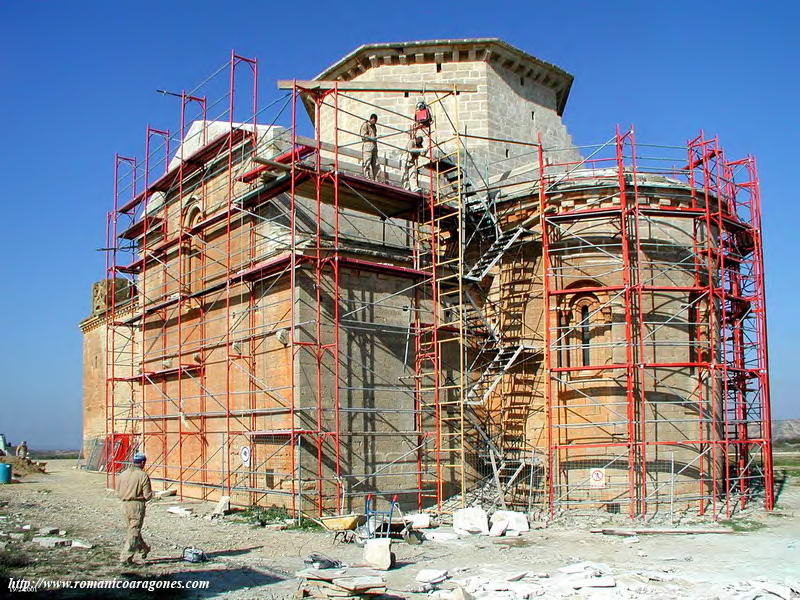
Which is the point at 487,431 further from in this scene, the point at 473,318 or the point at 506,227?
the point at 506,227

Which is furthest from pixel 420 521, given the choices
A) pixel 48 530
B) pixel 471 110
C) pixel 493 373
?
pixel 471 110

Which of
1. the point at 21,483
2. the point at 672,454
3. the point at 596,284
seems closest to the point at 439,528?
the point at 672,454

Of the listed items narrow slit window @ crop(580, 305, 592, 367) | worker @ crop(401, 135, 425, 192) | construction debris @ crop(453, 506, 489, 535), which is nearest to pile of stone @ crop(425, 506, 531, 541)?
construction debris @ crop(453, 506, 489, 535)

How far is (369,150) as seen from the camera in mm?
17547

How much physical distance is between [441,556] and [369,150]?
942 cm

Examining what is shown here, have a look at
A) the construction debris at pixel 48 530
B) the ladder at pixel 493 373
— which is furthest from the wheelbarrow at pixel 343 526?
the construction debris at pixel 48 530

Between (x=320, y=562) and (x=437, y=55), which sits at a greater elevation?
(x=437, y=55)

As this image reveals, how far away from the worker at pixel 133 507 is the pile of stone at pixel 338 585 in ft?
8.41

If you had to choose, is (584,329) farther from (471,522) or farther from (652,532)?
(471,522)

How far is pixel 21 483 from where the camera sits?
23797 mm

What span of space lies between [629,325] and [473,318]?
4090 millimetres

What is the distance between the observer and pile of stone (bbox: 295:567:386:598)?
8.76 metres

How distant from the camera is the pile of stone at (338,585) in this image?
28.7 ft

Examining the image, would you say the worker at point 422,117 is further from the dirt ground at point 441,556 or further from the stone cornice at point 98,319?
the stone cornice at point 98,319
